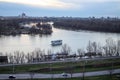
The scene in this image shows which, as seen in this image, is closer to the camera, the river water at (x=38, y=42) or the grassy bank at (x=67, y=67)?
the grassy bank at (x=67, y=67)

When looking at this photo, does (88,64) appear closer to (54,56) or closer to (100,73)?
(100,73)

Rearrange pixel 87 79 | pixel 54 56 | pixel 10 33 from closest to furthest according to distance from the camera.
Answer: pixel 87 79 < pixel 54 56 < pixel 10 33

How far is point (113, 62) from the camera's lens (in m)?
12.0

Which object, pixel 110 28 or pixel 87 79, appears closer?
pixel 87 79

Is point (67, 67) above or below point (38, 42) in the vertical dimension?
above

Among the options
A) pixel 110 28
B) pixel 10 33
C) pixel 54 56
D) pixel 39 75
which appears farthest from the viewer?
pixel 110 28

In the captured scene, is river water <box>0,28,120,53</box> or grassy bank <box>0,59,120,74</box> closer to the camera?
grassy bank <box>0,59,120,74</box>

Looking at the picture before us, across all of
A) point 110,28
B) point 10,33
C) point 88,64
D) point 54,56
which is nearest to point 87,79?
point 88,64

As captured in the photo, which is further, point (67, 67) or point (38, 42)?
point (38, 42)

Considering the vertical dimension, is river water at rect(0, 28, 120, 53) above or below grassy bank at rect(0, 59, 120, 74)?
below

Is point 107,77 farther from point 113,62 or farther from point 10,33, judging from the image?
point 10,33

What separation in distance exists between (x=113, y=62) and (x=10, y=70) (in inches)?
173

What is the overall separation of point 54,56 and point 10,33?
1580 cm

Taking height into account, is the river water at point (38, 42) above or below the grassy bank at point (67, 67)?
below
